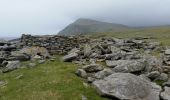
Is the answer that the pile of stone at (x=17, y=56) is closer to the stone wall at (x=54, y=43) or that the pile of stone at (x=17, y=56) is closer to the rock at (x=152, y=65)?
the stone wall at (x=54, y=43)

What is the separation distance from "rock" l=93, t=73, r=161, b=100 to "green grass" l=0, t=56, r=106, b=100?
961 mm

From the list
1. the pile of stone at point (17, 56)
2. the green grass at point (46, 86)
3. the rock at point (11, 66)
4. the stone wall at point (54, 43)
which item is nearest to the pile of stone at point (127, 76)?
the green grass at point (46, 86)

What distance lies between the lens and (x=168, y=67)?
38062 mm

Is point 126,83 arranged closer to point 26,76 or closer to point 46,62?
point 26,76

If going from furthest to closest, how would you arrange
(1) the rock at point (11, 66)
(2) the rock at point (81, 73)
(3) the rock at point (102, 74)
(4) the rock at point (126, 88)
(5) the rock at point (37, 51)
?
(5) the rock at point (37, 51) < (1) the rock at point (11, 66) < (2) the rock at point (81, 73) < (3) the rock at point (102, 74) < (4) the rock at point (126, 88)

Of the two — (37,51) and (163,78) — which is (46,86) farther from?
(37,51)

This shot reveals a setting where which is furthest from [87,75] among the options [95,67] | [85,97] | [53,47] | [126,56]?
[53,47]

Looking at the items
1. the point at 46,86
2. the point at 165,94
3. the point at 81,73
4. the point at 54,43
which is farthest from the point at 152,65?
the point at 54,43

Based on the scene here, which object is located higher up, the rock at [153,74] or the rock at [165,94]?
the rock at [153,74]

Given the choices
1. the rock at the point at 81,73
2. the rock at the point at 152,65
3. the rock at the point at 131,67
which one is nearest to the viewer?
the rock at the point at 81,73

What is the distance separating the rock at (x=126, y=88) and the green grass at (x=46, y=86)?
961 mm

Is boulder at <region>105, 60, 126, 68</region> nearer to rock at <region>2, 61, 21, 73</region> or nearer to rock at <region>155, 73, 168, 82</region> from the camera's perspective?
rock at <region>155, 73, 168, 82</region>

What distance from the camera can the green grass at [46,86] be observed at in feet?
98.9

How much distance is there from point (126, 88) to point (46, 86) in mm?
7681
